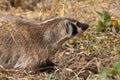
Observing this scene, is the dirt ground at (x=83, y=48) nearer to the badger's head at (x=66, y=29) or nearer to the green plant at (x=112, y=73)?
the green plant at (x=112, y=73)

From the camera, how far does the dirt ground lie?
6344 millimetres

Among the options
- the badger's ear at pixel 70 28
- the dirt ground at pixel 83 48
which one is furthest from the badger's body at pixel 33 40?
the dirt ground at pixel 83 48

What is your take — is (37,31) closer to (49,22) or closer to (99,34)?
(49,22)

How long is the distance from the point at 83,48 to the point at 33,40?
0.84 meters

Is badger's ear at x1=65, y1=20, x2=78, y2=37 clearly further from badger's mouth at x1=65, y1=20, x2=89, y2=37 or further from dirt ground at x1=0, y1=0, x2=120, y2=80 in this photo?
dirt ground at x1=0, y1=0, x2=120, y2=80

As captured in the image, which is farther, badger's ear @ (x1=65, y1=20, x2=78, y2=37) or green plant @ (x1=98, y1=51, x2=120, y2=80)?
badger's ear @ (x1=65, y1=20, x2=78, y2=37)

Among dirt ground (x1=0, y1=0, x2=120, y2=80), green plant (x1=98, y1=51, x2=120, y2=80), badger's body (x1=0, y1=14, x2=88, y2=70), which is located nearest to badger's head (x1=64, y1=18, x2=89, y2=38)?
badger's body (x1=0, y1=14, x2=88, y2=70)

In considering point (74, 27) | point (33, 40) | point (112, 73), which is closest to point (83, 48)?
point (74, 27)

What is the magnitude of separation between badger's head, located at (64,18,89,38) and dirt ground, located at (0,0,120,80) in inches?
15.6

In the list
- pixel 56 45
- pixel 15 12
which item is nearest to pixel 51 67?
Result: pixel 56 45

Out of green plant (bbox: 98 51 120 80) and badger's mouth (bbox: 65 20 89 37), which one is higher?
badger's mouth (bbox: 65 20 89 37)

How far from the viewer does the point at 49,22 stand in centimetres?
658

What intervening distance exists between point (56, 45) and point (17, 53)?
0.49 meters

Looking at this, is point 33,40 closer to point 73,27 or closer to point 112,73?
point 73,27
